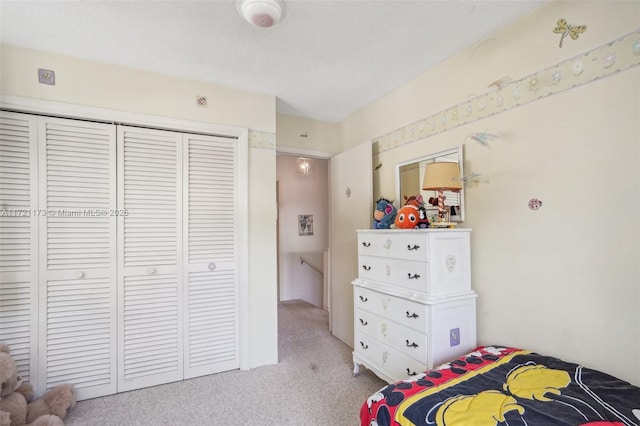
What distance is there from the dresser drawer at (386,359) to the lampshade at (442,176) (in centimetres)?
113

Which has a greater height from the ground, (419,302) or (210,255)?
(210,255)

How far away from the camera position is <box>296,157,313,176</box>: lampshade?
5.11m

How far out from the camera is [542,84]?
1.71 meters

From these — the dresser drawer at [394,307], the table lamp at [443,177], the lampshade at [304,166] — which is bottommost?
the dresser drawer at [394,307]

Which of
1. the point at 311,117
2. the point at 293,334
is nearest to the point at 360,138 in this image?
the point at 311,117

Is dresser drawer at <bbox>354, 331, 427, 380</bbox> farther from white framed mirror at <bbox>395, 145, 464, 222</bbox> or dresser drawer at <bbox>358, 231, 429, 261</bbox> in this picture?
white framed mirror at <bbox>395, 145, 464, 222</bbox>

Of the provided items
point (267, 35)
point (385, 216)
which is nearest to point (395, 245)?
point (385, 216)

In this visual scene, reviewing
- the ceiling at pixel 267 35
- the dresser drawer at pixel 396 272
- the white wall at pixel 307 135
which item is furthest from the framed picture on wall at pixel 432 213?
the white wall at pixel 307 135

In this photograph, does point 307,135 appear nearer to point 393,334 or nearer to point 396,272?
point 396,272

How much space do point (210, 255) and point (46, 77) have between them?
1.72m

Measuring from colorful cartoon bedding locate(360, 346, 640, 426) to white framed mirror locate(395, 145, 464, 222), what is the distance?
1.00m

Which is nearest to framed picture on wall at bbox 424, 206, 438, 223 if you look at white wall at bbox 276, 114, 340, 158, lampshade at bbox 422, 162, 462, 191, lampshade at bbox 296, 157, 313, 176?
lampshade at bbox 422, 162, 462, 191

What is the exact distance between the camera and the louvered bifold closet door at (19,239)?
205cm

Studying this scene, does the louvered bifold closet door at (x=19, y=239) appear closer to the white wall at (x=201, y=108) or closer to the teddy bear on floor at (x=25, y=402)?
the teddy bear on floor at (x=25, y=402)
